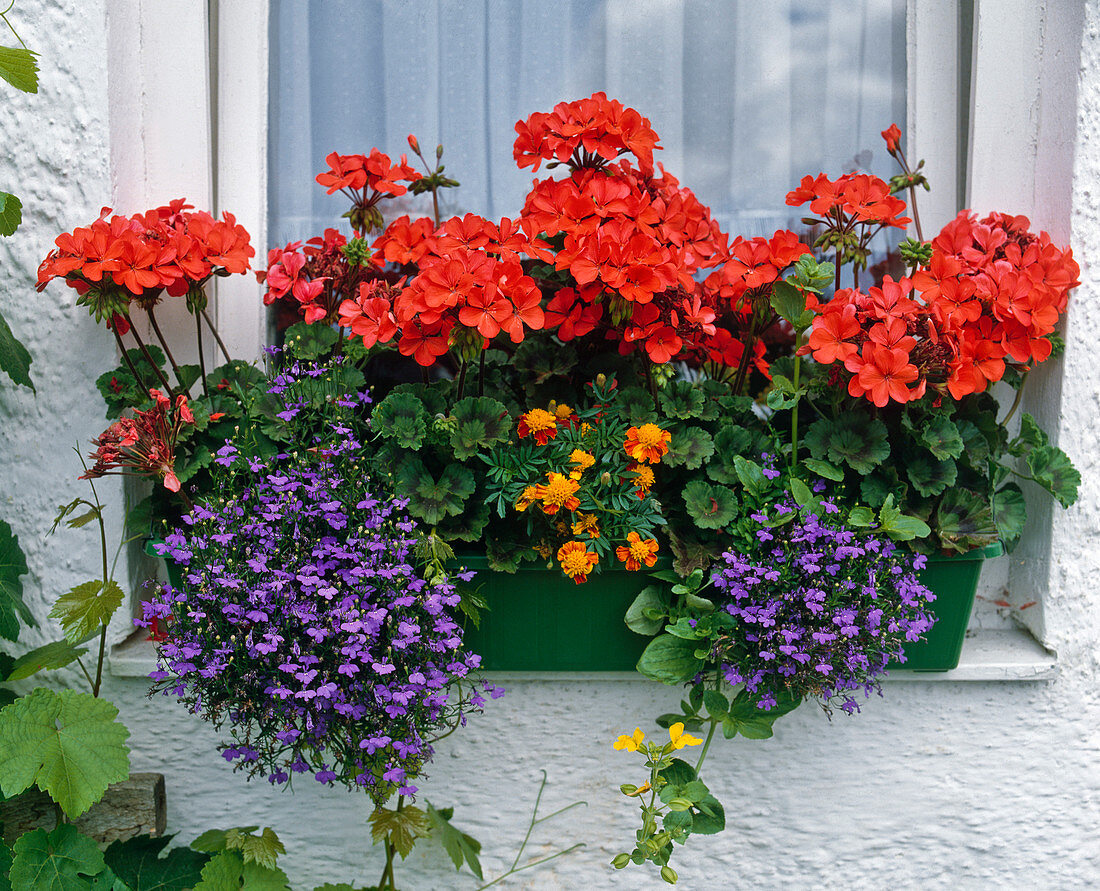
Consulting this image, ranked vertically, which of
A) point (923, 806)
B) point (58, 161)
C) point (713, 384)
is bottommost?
point (923, 806)

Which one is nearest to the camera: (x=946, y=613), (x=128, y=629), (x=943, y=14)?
(x=946, y=613)

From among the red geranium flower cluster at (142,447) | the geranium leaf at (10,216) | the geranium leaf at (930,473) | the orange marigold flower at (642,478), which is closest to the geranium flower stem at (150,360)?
the red geranium flower cluster at (142,447)

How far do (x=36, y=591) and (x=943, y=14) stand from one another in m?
2.20

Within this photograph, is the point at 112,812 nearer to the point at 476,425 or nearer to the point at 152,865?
the point at 152,865

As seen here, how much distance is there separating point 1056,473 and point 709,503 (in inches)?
25.9

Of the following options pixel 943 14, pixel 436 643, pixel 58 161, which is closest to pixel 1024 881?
pixel 436 643

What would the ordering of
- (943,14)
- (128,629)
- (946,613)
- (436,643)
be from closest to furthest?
(436,643), (946,613), (128,629), (943,14)

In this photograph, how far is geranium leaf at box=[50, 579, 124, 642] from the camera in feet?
4.53

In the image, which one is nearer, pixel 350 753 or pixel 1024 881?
pixel 350 753

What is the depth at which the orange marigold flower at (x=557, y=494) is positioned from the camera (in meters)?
1.33

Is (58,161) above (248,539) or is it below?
above

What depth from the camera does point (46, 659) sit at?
4.69ft

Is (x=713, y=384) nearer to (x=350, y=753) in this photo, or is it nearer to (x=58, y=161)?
(x=350, y=753)

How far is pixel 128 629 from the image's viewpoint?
1.60 meters
